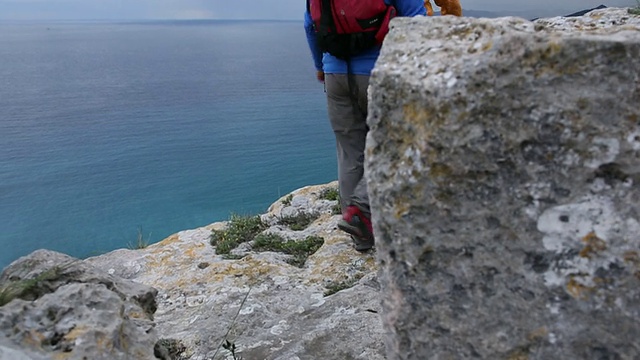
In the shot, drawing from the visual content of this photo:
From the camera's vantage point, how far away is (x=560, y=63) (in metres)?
2.04

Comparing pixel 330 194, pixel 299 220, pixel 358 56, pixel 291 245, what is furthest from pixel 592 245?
pixel 330 194

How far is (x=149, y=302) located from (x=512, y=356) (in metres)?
2.54

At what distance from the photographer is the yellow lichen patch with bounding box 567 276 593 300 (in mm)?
2188

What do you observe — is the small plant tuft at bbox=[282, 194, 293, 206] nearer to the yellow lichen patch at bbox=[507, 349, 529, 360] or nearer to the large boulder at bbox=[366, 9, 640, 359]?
the large boulder at bbox=[366, 9, 640, 359]

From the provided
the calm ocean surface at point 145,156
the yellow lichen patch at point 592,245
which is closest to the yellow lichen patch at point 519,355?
the yellow lichen patch at point 592,245

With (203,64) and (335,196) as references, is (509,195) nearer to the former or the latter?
(335,196)

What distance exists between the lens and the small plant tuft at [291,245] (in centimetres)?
602

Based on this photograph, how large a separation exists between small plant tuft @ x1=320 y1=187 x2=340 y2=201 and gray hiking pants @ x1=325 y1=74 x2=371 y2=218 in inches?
82.4

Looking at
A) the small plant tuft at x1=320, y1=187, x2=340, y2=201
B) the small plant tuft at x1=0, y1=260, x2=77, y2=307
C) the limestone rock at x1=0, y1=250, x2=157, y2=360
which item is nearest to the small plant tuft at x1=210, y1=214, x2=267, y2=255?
the small plant tuft at x1=320, y1=187, x2=340, y2=201

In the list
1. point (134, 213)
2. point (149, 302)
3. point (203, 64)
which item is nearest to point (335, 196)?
point (149, 302)

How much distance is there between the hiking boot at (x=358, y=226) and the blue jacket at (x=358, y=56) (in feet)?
4.10

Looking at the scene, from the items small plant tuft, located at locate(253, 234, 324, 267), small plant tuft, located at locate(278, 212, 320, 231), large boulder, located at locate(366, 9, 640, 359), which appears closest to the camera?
large boulder, located at locate(366, 9, 640, 359)

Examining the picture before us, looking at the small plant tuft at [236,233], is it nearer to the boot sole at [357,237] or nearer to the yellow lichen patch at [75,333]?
the boot sole at [357,237]

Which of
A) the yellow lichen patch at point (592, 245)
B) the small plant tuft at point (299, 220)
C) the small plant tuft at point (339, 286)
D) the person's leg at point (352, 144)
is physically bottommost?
the small plant tuft at point (299, 220)
